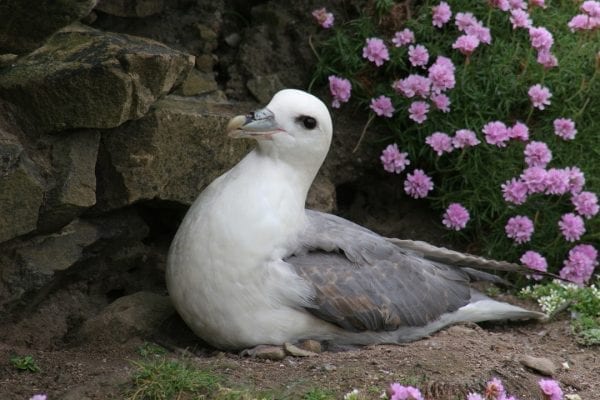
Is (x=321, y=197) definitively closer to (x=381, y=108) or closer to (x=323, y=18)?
(x=381, y=108)

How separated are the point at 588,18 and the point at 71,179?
293 centimetres

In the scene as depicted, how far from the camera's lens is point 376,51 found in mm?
5711

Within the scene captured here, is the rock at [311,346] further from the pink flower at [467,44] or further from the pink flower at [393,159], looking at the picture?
the pink flower at [467,44]

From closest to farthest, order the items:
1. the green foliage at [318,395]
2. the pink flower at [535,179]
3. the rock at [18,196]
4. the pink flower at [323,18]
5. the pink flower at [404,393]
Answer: the pink flower at [404,393], the green foliage at [318,395], the rock at [18,196], the pink flower at [535,179], the pink flower at [323,18]

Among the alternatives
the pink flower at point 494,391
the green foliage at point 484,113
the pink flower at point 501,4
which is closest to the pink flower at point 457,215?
the green foliage at point 484,113

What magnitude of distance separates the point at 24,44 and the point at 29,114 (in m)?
0.49

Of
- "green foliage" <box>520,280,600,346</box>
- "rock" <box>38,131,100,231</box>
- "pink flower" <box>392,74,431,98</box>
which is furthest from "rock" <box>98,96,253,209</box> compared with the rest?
"green foliage" <box>520,280,600,346</box>

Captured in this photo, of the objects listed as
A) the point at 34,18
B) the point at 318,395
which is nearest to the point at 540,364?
the point at 318,395

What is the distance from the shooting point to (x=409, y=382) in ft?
13.3

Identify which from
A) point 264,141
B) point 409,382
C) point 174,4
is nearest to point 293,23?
point 174,4

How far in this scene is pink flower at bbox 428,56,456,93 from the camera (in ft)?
18.5

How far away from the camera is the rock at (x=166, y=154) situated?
4.69 m

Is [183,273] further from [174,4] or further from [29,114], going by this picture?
[174,4]

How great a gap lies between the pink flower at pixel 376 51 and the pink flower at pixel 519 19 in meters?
0.73
